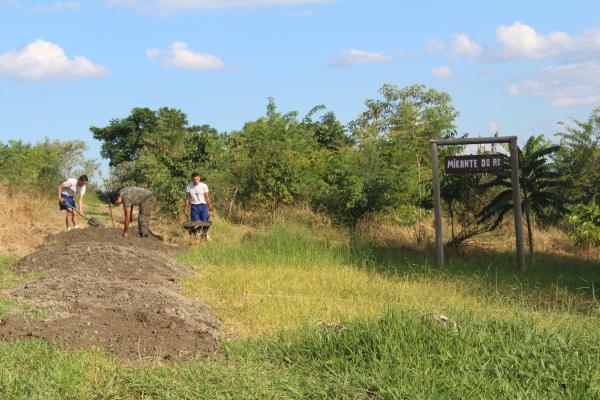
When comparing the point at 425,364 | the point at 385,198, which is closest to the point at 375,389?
the point at 425,364

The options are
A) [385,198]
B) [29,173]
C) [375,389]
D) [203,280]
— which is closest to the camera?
[375,389]

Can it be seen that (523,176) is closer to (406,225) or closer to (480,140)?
(480,140)

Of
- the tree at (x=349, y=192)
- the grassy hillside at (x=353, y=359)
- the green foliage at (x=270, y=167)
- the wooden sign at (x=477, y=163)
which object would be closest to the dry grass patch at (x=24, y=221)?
the green foliage at (x=270, y=167)

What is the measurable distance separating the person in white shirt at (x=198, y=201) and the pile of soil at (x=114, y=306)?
4158 millimetres

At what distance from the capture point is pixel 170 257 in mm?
13938

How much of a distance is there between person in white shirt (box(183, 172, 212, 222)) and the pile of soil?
416 cm

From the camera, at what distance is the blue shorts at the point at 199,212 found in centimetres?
1708

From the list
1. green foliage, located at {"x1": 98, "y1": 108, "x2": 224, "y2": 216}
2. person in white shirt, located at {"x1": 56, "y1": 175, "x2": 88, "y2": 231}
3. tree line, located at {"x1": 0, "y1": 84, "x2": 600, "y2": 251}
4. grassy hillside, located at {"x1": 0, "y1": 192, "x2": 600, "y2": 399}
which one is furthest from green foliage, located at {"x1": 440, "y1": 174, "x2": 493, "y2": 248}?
person in white shirt, located at {"x1": 56, "y1": 175, "x2": 88, "y2": 231}

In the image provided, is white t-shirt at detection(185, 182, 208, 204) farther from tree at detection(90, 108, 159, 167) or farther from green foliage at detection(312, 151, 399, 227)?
tree at detection(90, 108, 159, 167)

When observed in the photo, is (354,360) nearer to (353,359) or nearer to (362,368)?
(353,359)

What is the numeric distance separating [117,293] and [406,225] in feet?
35.7

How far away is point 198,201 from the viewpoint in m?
17.0

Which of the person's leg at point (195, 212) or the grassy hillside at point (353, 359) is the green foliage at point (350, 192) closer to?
the person's leg at point (195, 212)

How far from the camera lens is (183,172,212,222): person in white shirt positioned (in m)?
17.0
